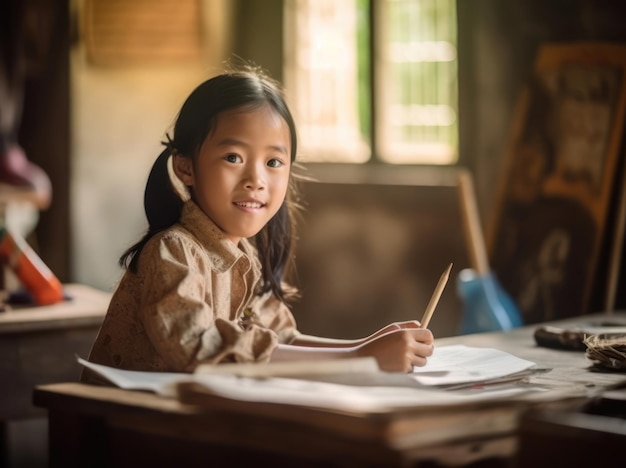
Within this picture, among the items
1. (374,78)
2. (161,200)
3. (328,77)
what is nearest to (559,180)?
(374,78)

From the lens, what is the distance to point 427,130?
5.69 metres

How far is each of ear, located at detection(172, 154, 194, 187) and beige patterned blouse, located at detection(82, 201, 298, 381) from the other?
2.4 inches

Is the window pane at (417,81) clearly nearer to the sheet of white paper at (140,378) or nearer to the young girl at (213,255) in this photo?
the young girl at (213,255)

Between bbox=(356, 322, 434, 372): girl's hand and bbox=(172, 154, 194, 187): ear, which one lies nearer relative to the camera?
bbox=(356, 322, 434, 372): girl's hand

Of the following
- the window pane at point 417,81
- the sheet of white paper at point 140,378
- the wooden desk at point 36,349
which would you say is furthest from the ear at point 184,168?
the window pane at point 417,81

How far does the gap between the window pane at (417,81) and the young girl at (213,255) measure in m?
3.57

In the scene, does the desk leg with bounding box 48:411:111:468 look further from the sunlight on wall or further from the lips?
the sunlight on wall

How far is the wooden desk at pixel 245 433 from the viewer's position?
127 cm

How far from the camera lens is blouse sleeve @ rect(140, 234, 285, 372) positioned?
5.48ft

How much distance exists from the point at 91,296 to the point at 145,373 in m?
1.95

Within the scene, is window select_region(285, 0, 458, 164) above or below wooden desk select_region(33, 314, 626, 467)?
above

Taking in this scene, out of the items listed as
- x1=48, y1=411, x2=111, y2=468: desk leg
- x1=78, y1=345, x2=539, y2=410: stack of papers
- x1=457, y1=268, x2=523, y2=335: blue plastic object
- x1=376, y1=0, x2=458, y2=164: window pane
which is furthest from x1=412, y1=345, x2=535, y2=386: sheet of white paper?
x1=376, y1=0, x2=458, y2=164: window pane

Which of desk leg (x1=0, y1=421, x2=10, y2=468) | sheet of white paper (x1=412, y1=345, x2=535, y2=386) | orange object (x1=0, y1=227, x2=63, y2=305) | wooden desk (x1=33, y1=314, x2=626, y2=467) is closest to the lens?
wooden desk (x1=33, y1=314, x2=626, y2=467)

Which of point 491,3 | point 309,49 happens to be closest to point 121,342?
point 491,3
